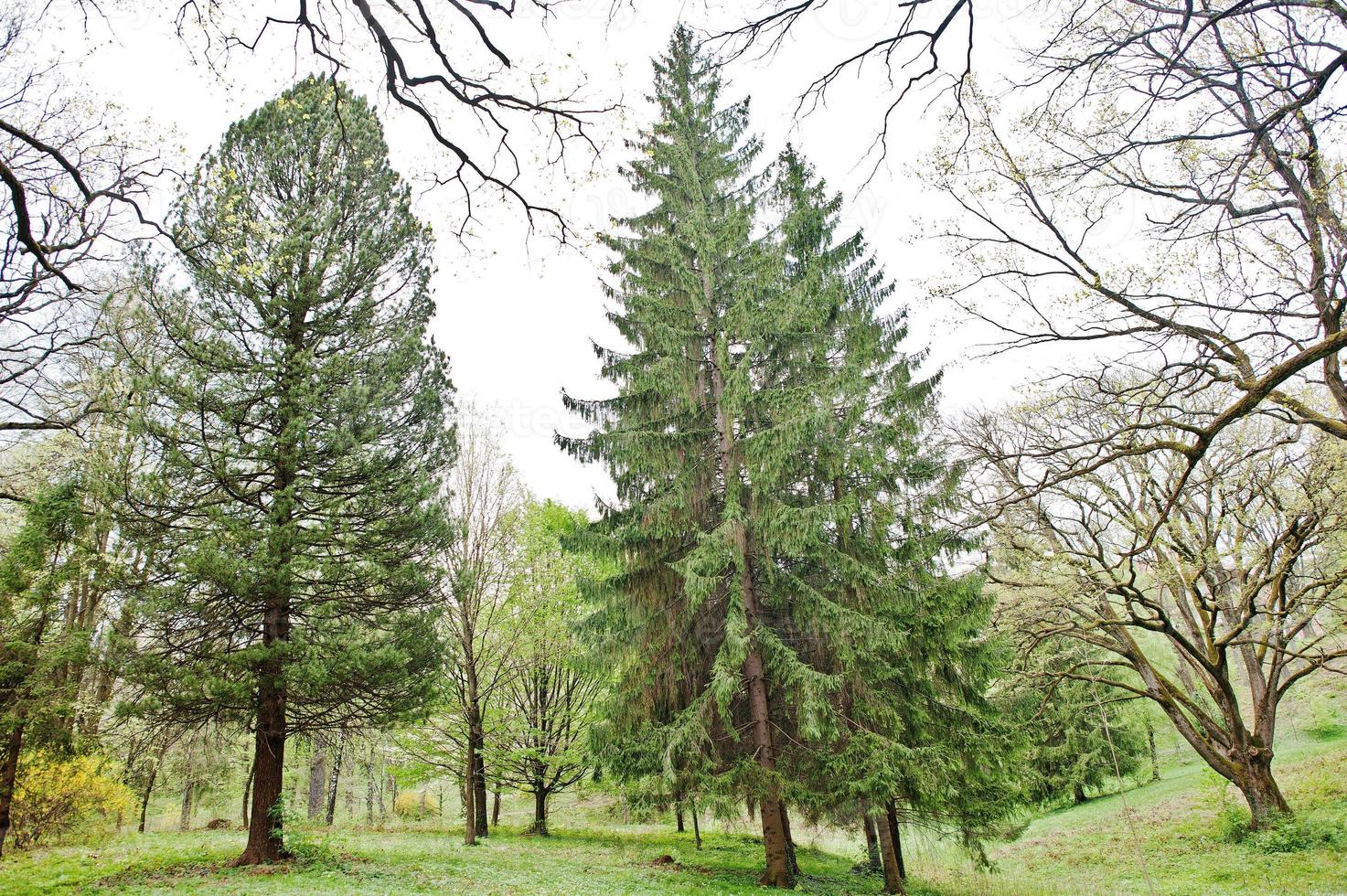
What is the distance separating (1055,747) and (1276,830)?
8.86m

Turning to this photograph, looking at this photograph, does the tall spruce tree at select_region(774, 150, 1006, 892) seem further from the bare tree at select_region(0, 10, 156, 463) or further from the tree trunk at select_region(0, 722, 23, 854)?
the tree trunk at select_region(0, 722, 23, 854)

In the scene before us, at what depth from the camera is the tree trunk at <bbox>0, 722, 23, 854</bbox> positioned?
9.22 metres

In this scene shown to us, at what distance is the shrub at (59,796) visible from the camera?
10.2 metres

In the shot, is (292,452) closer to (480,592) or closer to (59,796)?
(480,592)

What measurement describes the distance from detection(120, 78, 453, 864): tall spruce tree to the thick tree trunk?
0.02 meters

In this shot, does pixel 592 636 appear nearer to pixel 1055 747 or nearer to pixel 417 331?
pixel 417 331

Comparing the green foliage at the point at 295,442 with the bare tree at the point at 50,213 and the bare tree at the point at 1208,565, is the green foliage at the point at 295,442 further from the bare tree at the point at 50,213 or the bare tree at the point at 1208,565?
the bare tree at the point at 1208,565

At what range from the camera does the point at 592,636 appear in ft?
31.8

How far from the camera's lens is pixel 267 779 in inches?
334

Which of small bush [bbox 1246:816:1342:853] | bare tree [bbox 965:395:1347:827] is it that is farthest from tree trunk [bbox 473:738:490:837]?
small bush [bbox 1246:816:1342:853]

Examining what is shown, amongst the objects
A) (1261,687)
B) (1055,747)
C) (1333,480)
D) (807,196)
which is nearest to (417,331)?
(807,196)

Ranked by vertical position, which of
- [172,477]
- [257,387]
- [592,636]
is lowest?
[592,636]

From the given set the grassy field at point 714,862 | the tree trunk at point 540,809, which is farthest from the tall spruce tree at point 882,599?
the tree trunk at point 540,809

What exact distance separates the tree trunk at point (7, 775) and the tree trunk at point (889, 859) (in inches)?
494
